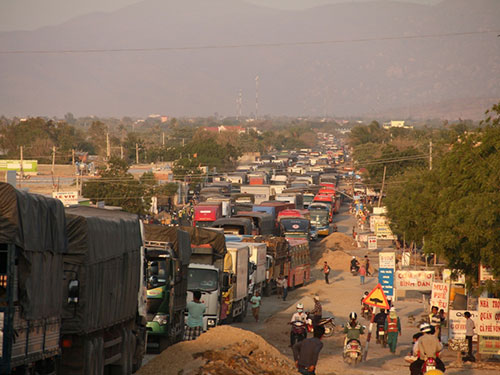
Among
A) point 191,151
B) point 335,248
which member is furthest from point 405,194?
point 191,151

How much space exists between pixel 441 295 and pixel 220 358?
12955 mm

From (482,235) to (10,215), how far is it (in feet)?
52.2

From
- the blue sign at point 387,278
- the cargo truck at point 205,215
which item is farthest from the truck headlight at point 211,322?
the cargo truck at point 205,215

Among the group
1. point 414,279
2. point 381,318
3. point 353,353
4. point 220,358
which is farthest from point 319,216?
point 220,358

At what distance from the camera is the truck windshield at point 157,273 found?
1908cm

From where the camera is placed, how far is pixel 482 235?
23203mm

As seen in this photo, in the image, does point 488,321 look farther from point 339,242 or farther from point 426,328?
point 339,242

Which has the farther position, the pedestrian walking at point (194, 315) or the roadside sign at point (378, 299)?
the roadside sign at point (378, 299)

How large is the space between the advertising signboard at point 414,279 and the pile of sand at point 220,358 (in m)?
13.6

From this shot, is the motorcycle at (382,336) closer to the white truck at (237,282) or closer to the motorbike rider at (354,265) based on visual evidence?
the white truck at (237,282)

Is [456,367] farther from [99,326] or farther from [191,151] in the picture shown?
[191,151]

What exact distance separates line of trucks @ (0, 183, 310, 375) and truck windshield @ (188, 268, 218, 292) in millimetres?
2812

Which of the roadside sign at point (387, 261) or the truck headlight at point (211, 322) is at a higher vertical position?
the roadside sign at point (387, 261)

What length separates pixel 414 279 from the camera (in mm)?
30375
